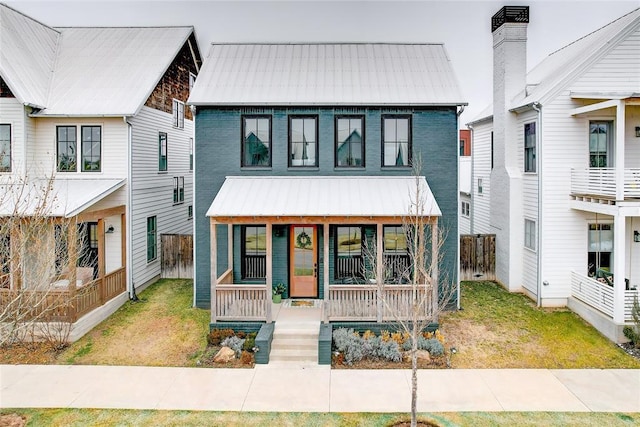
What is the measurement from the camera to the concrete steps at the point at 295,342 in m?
11.7

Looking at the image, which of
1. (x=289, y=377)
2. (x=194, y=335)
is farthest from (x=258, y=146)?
(x=289, y=377)

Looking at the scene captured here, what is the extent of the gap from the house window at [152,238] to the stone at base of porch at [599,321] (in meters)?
A: 14.8

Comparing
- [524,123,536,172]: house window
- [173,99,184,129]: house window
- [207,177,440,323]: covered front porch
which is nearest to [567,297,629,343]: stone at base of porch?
[524,123,536,172]: house window

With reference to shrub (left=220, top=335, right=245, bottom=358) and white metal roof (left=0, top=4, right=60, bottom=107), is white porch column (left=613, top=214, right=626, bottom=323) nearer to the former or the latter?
shrub (left=220, top=335, right=245, bottom=358)

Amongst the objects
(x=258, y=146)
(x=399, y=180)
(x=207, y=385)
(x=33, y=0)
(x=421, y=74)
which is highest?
(x=33, y=0)

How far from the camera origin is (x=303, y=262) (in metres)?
14.7

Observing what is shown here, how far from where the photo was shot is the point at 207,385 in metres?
10.3

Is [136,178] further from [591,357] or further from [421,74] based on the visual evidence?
[591,357]

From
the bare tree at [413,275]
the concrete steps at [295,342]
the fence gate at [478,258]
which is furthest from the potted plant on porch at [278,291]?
the fence gate at [478,258]

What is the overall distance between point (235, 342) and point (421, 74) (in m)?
10.3

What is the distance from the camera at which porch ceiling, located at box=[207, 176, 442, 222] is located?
41.3 feet

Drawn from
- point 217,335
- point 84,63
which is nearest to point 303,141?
point 217,335

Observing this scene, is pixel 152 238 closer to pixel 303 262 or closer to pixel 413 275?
pixel 303 262

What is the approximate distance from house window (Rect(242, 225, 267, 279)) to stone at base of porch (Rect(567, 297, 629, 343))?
967 cm
